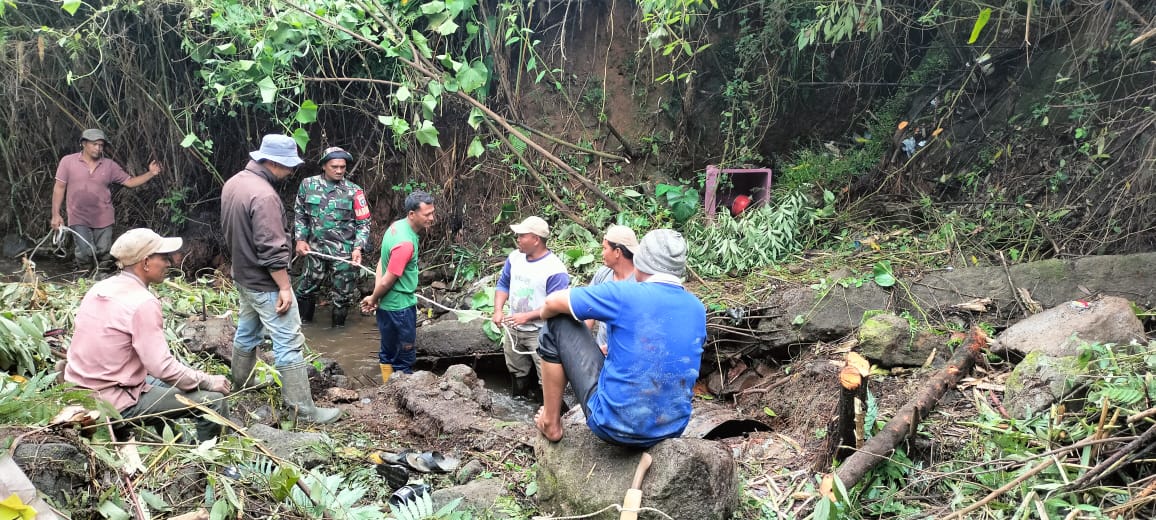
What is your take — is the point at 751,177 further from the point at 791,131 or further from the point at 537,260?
the point at 537,260

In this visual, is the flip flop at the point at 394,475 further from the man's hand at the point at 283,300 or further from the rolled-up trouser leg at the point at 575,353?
the man's hand at the point at 283,300

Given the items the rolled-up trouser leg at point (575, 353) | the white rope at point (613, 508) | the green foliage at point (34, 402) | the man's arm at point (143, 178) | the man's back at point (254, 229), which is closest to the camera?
the green foliage at point (34, 402)

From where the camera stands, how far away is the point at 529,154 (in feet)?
30.1

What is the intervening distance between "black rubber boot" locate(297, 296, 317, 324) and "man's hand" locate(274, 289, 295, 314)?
3.15m

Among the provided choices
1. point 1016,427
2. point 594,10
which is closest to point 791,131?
point 594,10

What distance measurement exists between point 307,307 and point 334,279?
590 millimetres

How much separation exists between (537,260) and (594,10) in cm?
543

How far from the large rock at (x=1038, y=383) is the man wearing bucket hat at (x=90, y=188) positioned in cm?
879

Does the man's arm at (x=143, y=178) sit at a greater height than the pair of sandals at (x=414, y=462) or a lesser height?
greater

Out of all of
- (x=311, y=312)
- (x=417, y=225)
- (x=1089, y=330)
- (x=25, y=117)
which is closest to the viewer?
(x=1089, y=330)

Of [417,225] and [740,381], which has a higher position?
[417,225]

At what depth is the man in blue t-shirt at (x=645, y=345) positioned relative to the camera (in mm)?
3242

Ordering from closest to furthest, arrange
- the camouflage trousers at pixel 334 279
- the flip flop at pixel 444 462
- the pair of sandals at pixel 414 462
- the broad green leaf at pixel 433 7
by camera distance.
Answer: the pair of sandals at pixel 414 462 < the flip flop at pixel 444 462 < the broad green leaf at pixel 433 7 < the camouflage trousers at pixel 334 279

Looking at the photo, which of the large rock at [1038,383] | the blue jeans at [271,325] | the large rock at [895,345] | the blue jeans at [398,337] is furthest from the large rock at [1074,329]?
the blue jeans at [271,325]
